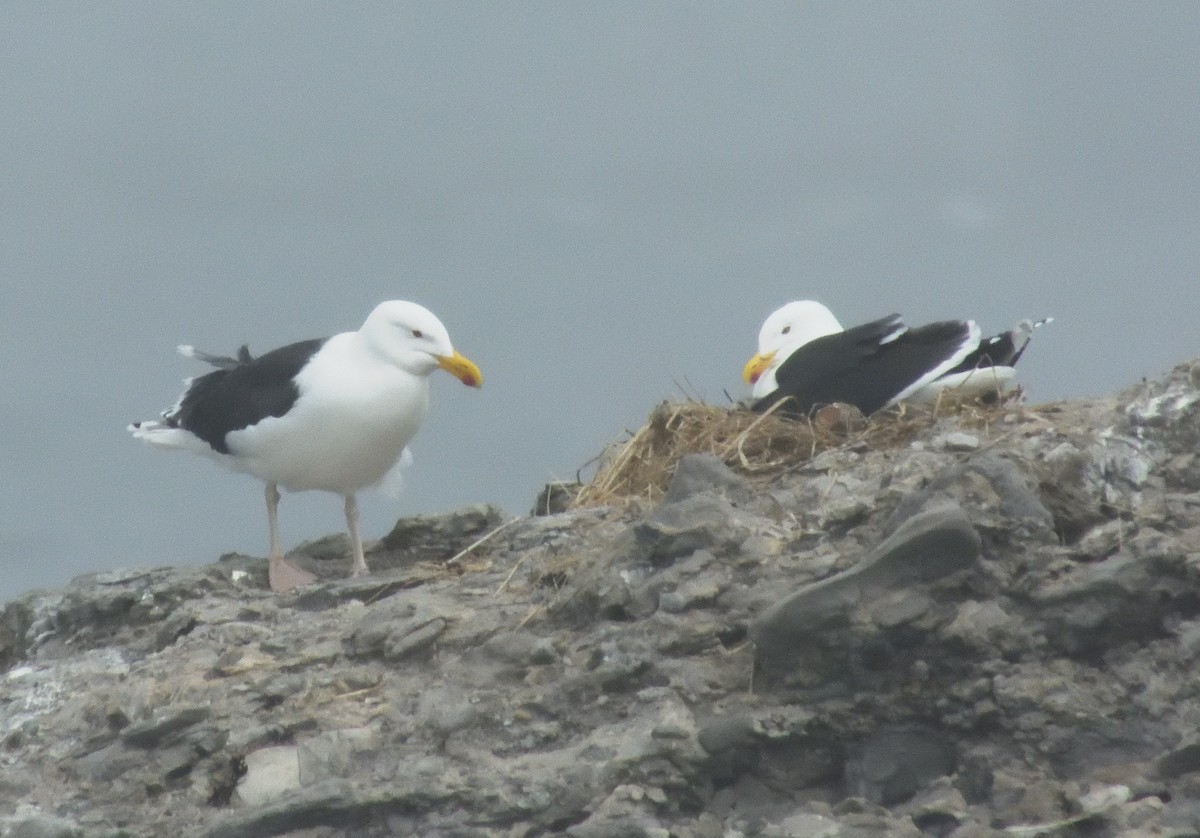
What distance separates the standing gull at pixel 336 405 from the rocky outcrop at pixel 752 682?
2.37 meters

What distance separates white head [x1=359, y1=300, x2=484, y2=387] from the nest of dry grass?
131 centimetres

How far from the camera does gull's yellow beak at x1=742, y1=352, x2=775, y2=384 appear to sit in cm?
1216

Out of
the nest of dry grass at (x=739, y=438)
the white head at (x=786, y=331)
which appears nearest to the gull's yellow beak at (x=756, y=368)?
the white head at (x=786, y=331)

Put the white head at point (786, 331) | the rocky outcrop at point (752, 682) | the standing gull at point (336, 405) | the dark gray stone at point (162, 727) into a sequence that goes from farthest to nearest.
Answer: the white head at point (786, 331) → the standing gull at point (336, 405) → the dark gray stone at point (162, 727) → the rocky outcrop at point (752, 682)

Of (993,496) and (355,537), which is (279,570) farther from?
(993,496)

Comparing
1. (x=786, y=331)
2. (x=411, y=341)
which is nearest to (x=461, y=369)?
(x=411, y=341)

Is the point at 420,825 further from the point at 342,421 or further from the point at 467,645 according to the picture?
the point at 342,421

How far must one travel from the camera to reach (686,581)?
756cm

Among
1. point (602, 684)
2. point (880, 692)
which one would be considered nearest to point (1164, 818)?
point (880, 692)

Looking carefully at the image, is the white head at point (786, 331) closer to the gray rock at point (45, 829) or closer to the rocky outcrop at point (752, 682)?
the rocky outcrop at point (752, 682)

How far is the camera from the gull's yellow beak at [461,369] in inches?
442

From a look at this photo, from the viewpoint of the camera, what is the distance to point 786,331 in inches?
485

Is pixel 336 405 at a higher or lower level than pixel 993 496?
higher

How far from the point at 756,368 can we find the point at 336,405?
273 centimetres
